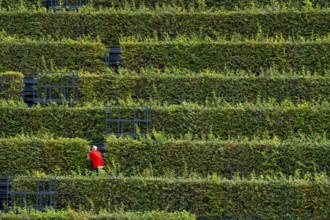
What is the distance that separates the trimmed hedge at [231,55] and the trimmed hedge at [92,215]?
5.94m

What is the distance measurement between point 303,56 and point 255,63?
1034 millimetres

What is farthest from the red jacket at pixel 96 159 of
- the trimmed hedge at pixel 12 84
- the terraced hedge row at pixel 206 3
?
the terraced hedge row at pixel 206 3

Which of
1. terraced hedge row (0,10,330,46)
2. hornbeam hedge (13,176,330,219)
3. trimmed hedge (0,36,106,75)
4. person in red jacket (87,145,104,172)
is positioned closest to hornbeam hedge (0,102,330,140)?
person in red jacket (87,145,104,172)

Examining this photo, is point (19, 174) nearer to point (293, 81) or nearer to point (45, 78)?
point (45, 78)

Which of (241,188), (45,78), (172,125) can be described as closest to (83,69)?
(45,78)

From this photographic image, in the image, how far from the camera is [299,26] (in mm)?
32000

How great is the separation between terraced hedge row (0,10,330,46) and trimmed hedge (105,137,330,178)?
15.5 ft

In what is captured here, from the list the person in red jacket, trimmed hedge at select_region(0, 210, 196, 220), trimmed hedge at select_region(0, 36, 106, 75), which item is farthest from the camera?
trimmed hedge at select_region(0, 36, 106, 75)

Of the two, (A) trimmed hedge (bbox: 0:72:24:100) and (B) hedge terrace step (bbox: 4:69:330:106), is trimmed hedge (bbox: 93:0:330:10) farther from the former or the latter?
(A) trimmed hedge (bbox: 0:72:24:100)

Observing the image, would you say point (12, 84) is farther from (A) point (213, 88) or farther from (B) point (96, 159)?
(A) point (213, 88)

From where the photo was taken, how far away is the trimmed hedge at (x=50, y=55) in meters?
31.0

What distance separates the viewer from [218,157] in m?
27.6

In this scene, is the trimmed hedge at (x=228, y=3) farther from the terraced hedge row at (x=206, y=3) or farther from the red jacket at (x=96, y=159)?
the red jacket at (x=96, y=159)

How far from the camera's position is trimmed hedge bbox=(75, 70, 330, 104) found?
29.5 metres
